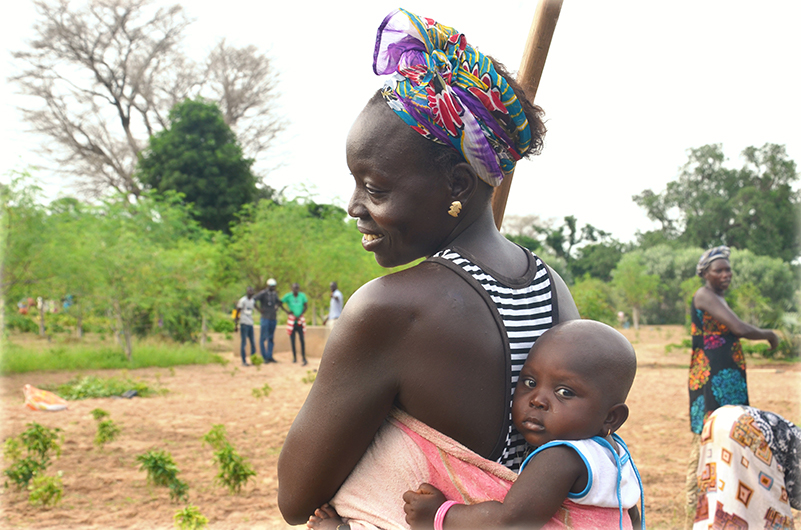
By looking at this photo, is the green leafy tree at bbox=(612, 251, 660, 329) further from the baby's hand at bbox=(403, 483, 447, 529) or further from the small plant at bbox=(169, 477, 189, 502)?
the baby's hand at bbox=(403, 483, 447, 529)

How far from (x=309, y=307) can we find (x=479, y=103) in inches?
676

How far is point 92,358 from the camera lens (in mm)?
11320

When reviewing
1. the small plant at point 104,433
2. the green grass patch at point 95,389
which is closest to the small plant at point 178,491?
the small plant at point 104,433

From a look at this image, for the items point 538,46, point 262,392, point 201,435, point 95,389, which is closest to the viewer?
point 538,46

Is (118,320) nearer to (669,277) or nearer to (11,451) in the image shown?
(11,451)

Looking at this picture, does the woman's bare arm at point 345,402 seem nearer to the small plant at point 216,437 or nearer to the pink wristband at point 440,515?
the pink wristband at point 440,515

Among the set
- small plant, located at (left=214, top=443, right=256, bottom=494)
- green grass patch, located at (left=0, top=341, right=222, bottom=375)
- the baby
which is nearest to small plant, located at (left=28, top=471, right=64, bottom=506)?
small plant, located at (left=214, top=443, right=256, bottom=494)

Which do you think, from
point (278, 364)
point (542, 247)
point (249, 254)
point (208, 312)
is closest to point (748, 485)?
point (278, 364)

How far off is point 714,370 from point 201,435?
501 centimetres

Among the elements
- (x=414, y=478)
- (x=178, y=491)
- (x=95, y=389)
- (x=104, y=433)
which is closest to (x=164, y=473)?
(x=178, y=491)

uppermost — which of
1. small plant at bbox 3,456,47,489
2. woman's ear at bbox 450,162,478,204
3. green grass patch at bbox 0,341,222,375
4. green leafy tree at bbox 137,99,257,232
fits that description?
green leafy tree at bbox 137,99,257,232

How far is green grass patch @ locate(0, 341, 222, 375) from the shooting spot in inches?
404

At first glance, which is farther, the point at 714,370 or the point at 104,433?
the point at 104,433

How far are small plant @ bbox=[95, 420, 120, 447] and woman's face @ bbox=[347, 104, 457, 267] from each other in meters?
5.47
